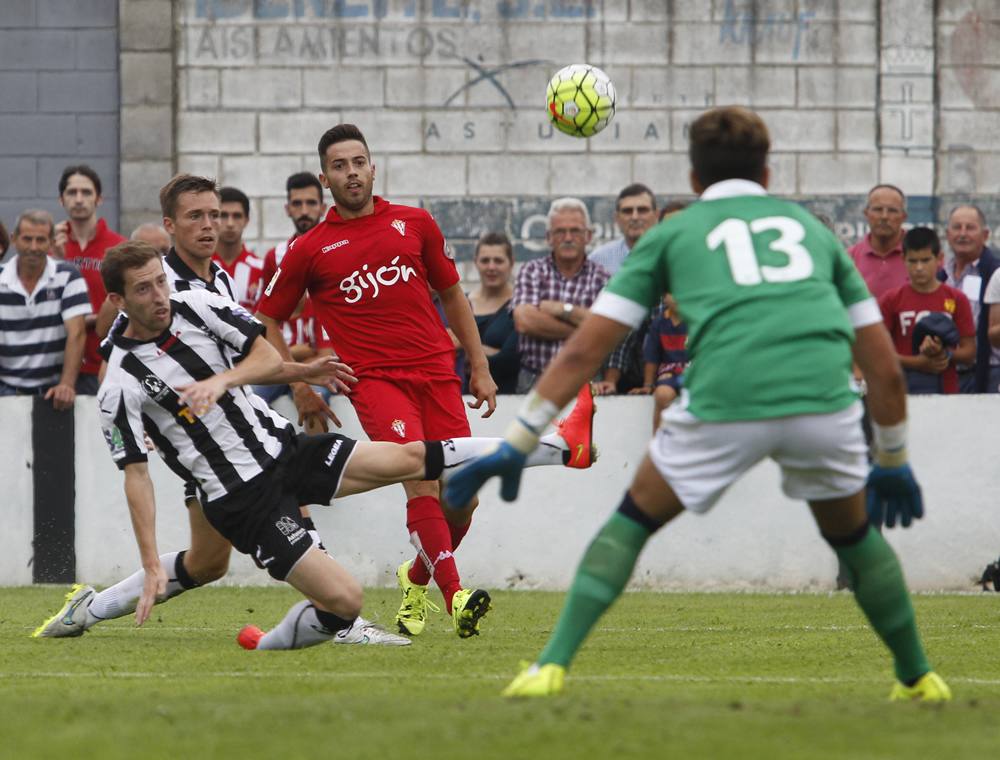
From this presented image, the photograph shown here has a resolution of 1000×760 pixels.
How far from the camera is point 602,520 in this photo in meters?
11.6

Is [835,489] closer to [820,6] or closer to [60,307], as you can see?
[60,307]

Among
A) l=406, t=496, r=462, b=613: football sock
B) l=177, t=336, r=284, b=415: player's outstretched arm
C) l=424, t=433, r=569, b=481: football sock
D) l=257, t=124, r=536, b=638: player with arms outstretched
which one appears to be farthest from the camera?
l=257, t=124, r=536, b=638: player with arms outstretched

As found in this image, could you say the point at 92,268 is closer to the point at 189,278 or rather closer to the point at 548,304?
the point at 548,304

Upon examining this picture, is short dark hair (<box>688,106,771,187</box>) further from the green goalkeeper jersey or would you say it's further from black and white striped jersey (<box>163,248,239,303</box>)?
black and white striped jersey (<box>163,248,239,303</box>)

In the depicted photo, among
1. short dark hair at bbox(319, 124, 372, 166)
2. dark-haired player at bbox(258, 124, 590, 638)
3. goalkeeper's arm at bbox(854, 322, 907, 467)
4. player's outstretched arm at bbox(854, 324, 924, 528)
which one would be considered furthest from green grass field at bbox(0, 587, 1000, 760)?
short dark hair at bbox(319, 124, 372, 166)

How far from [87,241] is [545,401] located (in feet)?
26.4

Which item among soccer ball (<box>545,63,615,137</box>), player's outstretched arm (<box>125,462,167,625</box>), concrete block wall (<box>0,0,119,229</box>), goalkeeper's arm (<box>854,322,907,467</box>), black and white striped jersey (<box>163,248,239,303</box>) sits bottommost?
player's outstretched arm (<box>125,462,167,625</box>)

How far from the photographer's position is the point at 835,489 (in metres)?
5.04

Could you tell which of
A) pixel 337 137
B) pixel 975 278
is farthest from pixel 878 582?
pixel 975 278

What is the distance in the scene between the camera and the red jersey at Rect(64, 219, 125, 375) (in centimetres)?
1209

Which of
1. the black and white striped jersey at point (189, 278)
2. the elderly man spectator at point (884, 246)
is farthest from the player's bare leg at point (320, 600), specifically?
the elderly man spectator at point (884, 246)

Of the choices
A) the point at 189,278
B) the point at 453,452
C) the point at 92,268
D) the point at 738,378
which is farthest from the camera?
the point at 92,268

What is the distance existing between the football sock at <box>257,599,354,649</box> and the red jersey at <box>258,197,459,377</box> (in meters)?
1.55

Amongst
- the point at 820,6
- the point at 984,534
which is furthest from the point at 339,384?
the point at 820,6
